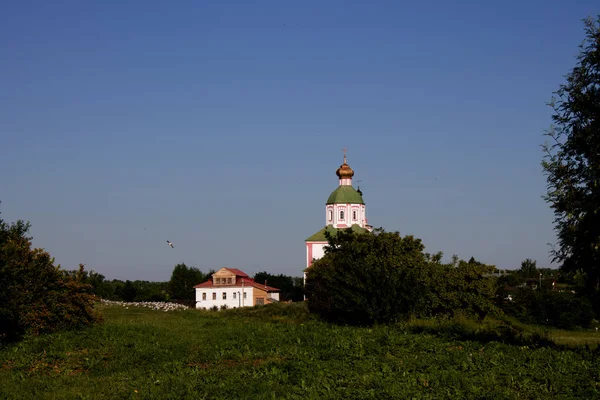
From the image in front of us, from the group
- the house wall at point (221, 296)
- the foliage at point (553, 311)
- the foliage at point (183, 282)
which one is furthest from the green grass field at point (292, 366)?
the foliage at point (183, 282)

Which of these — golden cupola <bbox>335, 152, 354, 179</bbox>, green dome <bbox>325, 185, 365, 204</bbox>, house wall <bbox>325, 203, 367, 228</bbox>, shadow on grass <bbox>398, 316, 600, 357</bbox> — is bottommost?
shadow on grass <bbox>398, 316, 600, 357</bbox>

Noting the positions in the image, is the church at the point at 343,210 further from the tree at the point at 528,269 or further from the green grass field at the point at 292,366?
the green grass field at the point at 292,366

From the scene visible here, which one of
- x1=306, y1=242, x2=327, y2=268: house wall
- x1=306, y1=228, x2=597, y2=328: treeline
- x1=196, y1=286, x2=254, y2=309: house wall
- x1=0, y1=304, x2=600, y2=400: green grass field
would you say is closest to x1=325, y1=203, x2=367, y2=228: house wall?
x1=306, y1=242, x2=327, y2=268: house wall

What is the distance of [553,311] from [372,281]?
17.5m

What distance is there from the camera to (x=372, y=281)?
22.8 metres

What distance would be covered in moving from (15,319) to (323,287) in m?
10.8

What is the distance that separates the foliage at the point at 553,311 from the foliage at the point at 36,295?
22.6m

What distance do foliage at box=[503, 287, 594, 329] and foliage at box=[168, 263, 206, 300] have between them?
4985 cm

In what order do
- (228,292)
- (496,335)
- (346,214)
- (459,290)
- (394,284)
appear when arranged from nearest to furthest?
(496,335) < (394,284) < (459,290) < (228,292) < (346,214)

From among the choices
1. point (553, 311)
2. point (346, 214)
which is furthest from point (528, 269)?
point (553, 311)

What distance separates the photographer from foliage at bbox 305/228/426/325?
22406mm

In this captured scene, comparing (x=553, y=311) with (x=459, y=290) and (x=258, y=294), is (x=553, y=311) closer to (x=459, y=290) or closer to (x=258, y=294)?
(x=459, y=290)

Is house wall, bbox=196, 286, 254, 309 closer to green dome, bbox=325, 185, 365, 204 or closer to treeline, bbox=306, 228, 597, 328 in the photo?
green dome, bbox=325, 185, 365, 204

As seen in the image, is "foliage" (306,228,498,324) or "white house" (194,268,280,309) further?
"white house" (194,268,280,309)
